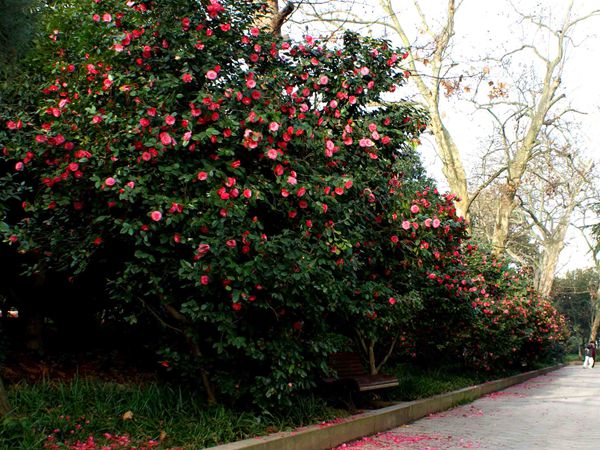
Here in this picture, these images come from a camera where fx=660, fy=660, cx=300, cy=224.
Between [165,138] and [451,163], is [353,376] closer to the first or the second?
[165,138]

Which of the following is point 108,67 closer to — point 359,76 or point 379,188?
point 359,76

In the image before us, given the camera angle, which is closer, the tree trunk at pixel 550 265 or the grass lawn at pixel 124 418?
the grass lawn at pixel 124 418

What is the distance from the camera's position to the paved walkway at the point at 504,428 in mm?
7383

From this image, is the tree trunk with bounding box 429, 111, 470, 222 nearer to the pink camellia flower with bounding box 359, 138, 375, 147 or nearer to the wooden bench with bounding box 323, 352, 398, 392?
the wooden bench with bounding box 323, 352, 398, 392

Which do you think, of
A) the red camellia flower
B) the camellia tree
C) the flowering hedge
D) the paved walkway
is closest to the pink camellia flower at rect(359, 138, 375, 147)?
the camellia tree

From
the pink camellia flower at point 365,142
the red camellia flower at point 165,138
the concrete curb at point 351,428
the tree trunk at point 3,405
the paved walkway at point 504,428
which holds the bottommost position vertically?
the paved walkway at point 504,428

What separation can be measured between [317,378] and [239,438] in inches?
77.5

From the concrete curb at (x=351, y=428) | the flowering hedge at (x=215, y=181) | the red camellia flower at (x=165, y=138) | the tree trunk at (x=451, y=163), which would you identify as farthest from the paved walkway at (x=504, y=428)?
the tree trunk at (x=451, y=163)

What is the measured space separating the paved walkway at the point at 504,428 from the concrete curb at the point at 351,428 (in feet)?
0.41

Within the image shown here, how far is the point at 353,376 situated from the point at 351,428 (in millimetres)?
1816

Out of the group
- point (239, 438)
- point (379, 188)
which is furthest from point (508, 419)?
point (239, 438)

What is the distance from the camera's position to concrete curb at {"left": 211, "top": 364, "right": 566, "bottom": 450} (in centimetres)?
582

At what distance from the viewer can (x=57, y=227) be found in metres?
6.79

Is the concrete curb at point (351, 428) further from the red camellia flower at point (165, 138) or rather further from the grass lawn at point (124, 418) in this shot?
the red camellia flower at point (165, 138)
